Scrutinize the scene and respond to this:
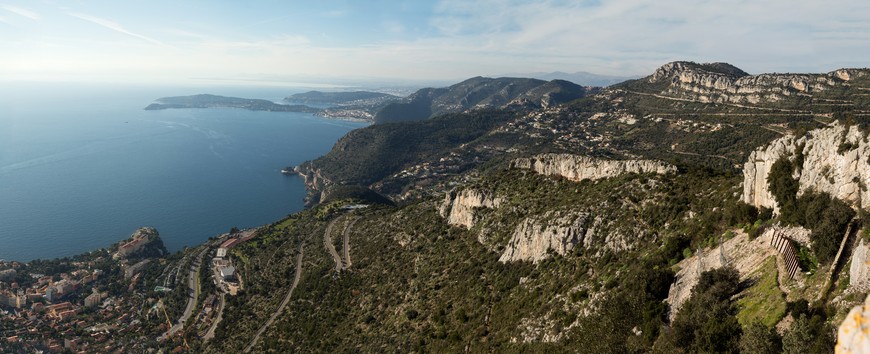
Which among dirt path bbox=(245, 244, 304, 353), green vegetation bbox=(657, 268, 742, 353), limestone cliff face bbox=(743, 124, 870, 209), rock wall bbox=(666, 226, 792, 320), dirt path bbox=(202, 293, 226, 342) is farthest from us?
dirt path bbox=(202, 293, 226, 342)

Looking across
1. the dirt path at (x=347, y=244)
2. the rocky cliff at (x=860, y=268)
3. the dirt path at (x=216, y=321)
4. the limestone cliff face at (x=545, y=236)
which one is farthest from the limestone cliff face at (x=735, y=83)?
the dirt path at (x=216, y=321)

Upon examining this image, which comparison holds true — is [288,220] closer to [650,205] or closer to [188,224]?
[188,224]

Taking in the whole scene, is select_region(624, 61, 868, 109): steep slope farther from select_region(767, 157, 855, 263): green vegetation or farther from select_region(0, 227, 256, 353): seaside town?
select_region(0, 227, 256, 353): seaside town

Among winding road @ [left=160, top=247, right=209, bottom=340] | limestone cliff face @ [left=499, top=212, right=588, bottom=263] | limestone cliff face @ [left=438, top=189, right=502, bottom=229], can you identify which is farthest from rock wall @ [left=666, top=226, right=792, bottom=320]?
winding road @ [left=160, top=247, right=209, bottom=340]

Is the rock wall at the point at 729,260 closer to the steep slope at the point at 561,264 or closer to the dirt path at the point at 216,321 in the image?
the steep slope at the point at 561,264

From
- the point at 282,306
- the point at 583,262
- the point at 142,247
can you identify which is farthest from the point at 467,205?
the point at 142,247

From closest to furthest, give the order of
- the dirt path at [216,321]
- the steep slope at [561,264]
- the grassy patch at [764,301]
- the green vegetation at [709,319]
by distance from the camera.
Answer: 1. the grassy patch at [764,301]
2. the green vegetation at [709,319]
3. the steep slope at [561,264]
4. the dirt path at [216,321]

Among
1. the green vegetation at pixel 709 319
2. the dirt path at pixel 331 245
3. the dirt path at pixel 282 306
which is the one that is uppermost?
the green vegetation at pixel 709 319
